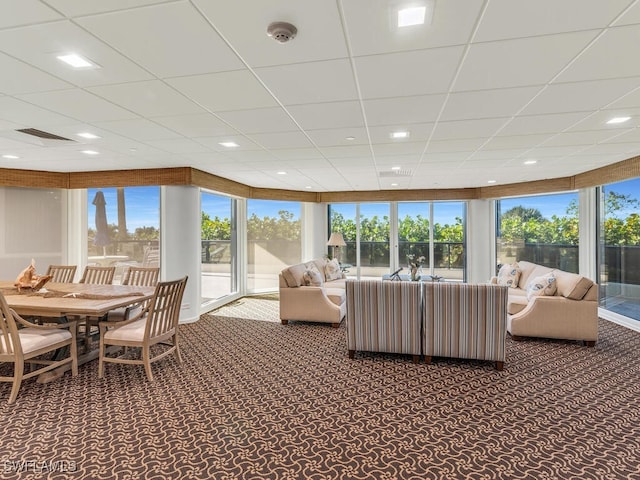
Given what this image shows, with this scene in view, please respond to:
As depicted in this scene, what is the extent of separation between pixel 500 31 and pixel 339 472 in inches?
105

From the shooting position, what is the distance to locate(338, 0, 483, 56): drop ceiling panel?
61.3 inches

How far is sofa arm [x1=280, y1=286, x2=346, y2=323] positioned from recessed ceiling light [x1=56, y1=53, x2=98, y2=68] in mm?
3879

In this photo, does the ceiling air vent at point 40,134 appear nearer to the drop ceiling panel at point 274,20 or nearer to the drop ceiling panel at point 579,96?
the drop ceiling panel at point 274,20

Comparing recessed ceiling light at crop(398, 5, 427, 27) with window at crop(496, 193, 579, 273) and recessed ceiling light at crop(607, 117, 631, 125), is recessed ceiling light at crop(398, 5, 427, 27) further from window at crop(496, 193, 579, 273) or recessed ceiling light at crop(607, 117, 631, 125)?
window at crop(496, 193, 579, 273)

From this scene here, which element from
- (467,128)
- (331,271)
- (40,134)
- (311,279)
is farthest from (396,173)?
(40,134)

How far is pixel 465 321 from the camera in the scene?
3582mm

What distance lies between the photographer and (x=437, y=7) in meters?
1.56

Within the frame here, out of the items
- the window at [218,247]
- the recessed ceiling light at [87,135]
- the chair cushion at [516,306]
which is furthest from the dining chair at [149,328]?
the chair cushion at [516,306]

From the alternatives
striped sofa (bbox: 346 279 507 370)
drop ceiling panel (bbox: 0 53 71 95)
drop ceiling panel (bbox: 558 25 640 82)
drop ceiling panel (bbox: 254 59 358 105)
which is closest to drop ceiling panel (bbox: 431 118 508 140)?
drop ceiling panel (bbox: 558 25 640 82)

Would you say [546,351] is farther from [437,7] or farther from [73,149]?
[73,149]

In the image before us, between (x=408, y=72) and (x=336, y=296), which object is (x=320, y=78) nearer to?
(x=408, y=72)

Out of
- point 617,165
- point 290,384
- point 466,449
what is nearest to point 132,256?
point 290,384

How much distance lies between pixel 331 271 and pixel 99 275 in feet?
13.1

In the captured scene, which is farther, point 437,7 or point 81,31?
point 81,31
